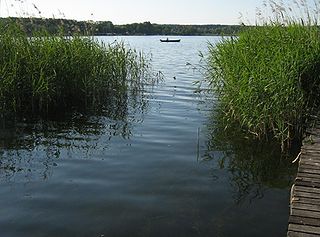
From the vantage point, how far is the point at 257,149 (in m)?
8.16

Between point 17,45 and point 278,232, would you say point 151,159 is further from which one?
point 17,45

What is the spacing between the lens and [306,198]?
193 inches

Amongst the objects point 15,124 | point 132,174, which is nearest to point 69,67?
point 15,124

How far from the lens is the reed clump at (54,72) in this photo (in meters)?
10.1

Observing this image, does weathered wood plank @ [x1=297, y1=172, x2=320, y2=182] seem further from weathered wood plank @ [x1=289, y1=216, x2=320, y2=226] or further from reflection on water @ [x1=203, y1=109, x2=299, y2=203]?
weathered wood plank @ [x1=289, y1=216, x2=320, y2=226]

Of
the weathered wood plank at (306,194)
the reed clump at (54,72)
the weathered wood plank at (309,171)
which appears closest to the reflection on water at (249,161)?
the weathered wood plank at (309,171)

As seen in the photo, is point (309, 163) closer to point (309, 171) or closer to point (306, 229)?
point (309, 171)

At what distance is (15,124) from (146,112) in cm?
388

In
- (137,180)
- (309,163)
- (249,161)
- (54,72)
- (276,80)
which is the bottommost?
(137,180)

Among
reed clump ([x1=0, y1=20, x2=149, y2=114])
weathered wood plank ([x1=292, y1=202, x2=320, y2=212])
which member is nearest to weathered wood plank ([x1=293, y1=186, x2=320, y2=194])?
weathered wood plank ([x1=292, y1=202, x2=320, y2=212])

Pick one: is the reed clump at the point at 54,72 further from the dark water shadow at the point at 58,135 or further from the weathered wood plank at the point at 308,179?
the weathered wood plank at the point at 308,179

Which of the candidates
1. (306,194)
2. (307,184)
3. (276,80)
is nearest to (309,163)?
(307,184)

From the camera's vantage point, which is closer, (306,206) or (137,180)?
(306,206)

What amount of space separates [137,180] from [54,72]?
196 inches
